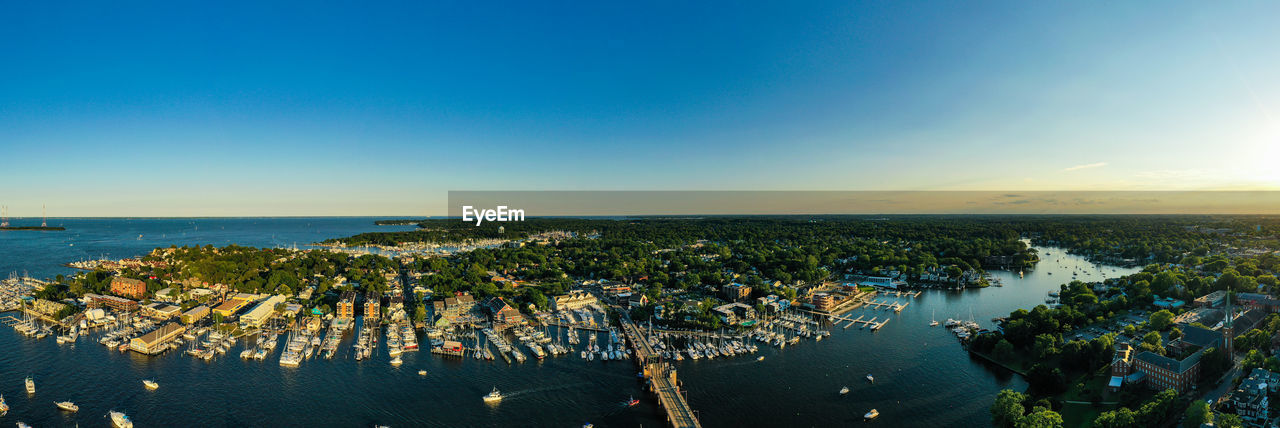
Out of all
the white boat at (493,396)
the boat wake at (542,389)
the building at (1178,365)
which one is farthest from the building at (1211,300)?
the white boat at (493,396)

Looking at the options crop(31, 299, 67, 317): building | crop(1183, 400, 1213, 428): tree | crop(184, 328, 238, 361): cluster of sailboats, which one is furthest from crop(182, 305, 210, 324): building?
crop(1183, 400, 1213, 428): tree

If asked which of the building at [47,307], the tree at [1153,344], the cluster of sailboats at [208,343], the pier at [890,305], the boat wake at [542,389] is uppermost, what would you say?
the building at [47,307]

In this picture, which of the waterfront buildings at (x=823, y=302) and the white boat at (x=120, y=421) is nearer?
the white boat at (x=120, y=421)

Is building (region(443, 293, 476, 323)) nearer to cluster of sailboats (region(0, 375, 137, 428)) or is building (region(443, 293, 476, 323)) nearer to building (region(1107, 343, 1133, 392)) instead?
cluster of sailboats (region(0, 375, 137, 428))

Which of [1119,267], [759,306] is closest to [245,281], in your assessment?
A: [759,306]

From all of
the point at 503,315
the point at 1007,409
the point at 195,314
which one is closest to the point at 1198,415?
the point at 1007,409

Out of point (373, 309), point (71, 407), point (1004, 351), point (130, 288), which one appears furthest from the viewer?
point (130, 288)

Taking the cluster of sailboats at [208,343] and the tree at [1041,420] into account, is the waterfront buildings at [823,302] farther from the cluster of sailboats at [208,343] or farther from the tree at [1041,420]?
the cluster of sailboats at [208,343]

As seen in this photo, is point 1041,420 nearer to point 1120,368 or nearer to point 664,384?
point 1120,368
